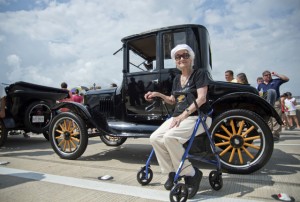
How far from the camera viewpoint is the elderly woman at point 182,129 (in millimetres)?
2252

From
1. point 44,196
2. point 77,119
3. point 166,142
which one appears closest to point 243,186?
point 166,142

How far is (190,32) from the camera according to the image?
3.74m

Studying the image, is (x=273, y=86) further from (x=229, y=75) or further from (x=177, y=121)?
(x=177, y=121)

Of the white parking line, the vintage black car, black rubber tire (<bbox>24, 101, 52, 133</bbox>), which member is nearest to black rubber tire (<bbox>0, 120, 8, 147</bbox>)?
black rubber tire (<bbox>24, 101, 52, 133</bbox>)

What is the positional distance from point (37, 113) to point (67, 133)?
7.68 ft

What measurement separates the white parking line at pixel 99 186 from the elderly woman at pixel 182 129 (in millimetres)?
154

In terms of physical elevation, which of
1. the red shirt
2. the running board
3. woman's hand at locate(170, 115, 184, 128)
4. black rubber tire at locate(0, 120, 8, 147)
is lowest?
black rubber tire at locate(0, 120, 8, 147)

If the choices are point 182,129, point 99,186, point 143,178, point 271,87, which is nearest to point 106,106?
point 99,186

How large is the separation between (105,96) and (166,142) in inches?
101

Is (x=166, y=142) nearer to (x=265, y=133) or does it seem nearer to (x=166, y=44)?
(x=265, y=133)

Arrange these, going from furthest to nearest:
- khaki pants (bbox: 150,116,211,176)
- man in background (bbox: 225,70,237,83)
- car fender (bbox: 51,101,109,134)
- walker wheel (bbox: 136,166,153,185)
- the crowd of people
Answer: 1. man in background (bbox: 225,70,237,83)
2. the crowd of people
3. car fender (bbox: 51,101,109,134)
4. walker wheel (bbox: 136,166,153,185)
5. khaki pants (bbox: 150,116,211,176)

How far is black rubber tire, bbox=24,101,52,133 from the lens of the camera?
5.66 meters

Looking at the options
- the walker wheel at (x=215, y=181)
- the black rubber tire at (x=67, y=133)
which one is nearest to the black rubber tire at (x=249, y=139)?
the walker wheel at (x=215, y=181)

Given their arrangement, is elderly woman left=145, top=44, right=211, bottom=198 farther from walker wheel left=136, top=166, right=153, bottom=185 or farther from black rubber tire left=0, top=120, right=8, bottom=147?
black rubber tire left=0, top=120, right=8, bottom=147
